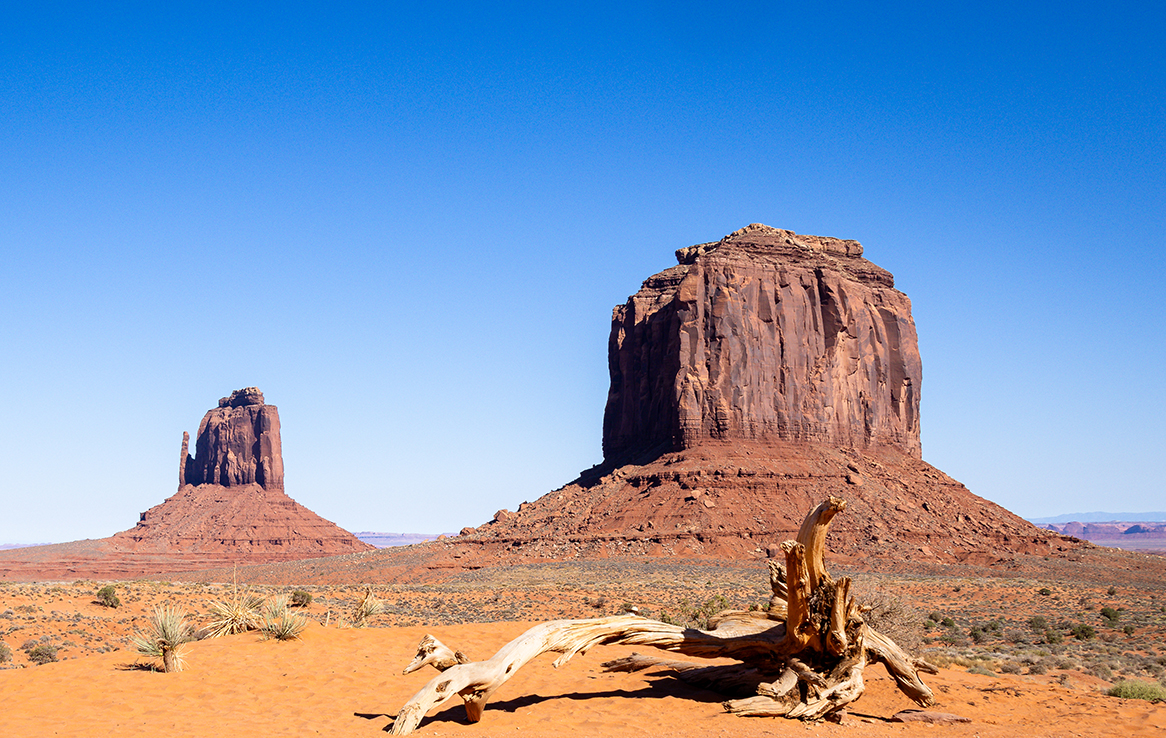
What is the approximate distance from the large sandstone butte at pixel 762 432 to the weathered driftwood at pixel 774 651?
42.7m

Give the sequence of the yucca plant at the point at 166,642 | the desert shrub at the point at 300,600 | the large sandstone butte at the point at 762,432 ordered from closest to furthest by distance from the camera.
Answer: the yucca plant at the point at 166,642 < the desert shrub at the point at 300,600 < the large sandstone butte at the point at 762,432

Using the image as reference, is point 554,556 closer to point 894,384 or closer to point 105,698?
point 894,384

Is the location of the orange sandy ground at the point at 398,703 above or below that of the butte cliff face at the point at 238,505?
below

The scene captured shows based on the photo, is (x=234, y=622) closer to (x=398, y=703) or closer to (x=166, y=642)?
(x=166, y=642)

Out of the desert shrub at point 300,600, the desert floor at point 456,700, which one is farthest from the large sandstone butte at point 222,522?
the desert floor at point 456,700

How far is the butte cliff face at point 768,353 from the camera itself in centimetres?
7025

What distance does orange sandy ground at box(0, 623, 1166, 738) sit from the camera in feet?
34.1

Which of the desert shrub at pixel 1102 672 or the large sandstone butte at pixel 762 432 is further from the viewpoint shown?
the large sandstone butte at pixel 762 432

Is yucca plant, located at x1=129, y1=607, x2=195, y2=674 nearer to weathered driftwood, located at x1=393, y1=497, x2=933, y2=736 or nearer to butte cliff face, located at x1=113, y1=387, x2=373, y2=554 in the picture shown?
weathered driftwood, located at x1=393, y1=497, x2=933, y2=736

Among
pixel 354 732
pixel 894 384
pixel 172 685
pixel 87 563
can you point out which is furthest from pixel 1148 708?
pixel 87 563

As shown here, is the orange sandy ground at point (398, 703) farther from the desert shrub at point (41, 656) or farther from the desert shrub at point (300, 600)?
the desert shrub at point (300, 600)

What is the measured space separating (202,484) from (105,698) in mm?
127181

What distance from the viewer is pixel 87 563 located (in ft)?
308

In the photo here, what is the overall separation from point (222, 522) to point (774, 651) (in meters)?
115
